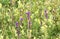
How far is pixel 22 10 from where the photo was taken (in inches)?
174

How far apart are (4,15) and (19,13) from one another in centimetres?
32

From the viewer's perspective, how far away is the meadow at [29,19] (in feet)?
12.5

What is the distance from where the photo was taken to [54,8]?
14.6ft

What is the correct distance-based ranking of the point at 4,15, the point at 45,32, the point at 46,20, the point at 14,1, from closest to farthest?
the point at 45,32 < the point at 46,20 < the point at 4,15 < the point at 14,1

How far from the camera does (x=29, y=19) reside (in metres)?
3.55

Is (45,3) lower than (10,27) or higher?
higher

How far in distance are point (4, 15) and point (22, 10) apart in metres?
0.40

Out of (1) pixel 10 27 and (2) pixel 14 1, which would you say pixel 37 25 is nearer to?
(1) pixel 10 27

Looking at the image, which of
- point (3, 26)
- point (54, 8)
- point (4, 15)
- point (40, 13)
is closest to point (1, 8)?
point (4, 15)

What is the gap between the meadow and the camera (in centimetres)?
380

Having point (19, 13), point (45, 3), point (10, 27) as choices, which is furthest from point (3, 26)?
point (45, 3)

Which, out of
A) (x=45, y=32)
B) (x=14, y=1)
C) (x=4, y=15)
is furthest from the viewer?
(x=14, y=1)

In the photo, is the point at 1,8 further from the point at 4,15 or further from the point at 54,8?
the point at 54,8

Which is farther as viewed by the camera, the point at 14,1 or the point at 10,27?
the point at 14,1
